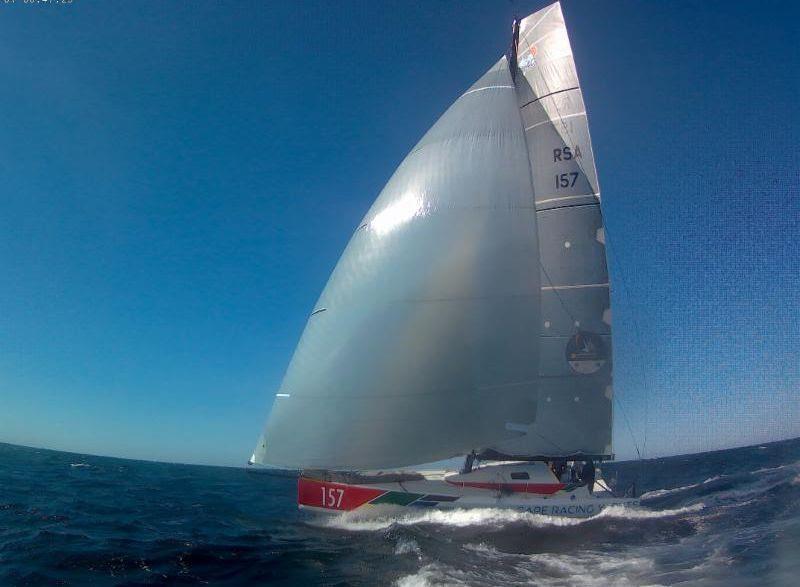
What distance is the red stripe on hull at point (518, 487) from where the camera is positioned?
11.6 m

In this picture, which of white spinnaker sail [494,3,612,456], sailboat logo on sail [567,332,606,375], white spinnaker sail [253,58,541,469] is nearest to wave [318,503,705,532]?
white spinnaker sail [494,3,612,456]

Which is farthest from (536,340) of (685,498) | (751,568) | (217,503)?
(217,503)

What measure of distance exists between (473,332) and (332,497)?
210 inches

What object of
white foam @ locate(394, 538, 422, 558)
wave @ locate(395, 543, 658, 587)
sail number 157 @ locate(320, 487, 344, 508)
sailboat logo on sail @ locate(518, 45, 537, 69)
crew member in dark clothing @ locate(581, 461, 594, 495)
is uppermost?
sailboat logo on sail @ locate(518, 45, 537, 69)

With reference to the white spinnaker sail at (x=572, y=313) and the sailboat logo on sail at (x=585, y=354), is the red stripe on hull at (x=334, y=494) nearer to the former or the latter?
the white spinnaker sail at (x=572, y=313)

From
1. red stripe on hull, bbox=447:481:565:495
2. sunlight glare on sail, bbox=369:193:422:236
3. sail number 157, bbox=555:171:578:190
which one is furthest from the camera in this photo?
sail number 157, bbox=555:171:578:190

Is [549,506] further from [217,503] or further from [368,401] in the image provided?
[217,503]

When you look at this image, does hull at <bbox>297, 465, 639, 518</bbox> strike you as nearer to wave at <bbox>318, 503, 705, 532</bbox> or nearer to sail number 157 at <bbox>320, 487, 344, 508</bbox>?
sail number 157 at <bbox>320, 487, 344, 508</bbox>

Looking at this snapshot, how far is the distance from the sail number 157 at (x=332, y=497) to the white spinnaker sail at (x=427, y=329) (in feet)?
6.88

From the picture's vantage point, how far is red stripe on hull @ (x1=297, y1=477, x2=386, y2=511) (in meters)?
11.4

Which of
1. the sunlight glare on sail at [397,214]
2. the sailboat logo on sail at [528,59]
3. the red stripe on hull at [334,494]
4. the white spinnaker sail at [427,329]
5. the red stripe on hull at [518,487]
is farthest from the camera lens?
the sailboat logo on sail at [528,59]

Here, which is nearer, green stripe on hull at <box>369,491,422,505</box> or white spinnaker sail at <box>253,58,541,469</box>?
white spinnaker sail at <box>253,58,541,469</box>

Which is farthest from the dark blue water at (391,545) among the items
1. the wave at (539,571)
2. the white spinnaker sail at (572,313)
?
the white spinnaker sail at (572,313)

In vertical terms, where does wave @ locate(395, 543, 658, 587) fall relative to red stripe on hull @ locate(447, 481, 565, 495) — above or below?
below
